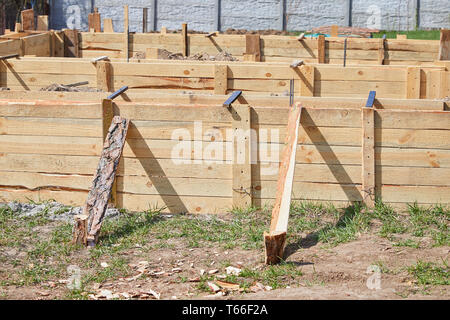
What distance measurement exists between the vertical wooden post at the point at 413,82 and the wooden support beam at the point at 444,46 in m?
3.75

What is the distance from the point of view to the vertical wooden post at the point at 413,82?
9914mm

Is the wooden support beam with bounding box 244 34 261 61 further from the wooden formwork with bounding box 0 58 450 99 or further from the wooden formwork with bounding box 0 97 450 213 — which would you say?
the wooden formwork with bounding box 0 97 450 213

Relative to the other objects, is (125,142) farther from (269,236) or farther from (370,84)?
(370,84)

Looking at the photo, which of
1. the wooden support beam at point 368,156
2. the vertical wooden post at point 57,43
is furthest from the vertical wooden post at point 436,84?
the vertical wooden post at point 57,43

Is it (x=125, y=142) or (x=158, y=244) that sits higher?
(x=125, y=142)

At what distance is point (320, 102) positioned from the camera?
8.00 meters

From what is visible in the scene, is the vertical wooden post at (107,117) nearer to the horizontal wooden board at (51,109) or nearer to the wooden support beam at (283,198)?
the horizontal wooden board at (51,109)

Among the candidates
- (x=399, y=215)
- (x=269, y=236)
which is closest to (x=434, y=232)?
(x=399, y=215)

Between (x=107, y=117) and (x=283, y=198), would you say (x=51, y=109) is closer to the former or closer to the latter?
(x=107, y=117)

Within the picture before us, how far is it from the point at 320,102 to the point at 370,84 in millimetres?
2291

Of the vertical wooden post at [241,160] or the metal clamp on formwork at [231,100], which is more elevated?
the metal clamp on formwork at [231,100]

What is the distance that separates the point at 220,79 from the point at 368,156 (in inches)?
127

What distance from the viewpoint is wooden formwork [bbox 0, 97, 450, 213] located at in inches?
286

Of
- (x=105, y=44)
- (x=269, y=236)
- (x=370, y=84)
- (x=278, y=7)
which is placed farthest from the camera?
(x=278, y=7)
